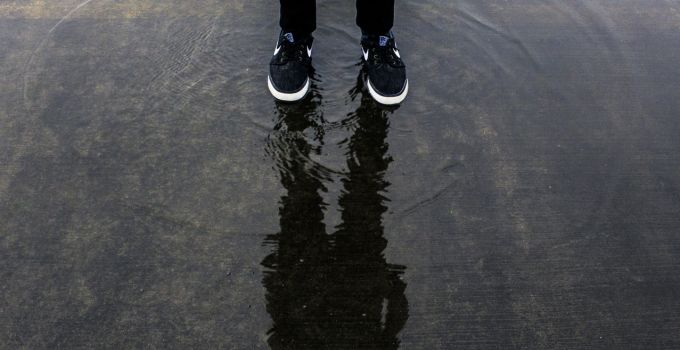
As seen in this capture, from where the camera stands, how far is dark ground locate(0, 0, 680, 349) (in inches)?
71.2

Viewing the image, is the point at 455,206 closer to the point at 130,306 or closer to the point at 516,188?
the point at 516,188

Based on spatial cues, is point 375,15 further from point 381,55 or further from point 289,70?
point 289,70

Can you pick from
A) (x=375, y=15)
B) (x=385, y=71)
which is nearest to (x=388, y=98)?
(x=385, y=71)

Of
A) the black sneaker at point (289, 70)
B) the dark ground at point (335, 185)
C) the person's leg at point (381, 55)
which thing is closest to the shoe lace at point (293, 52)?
the black sneaker at point (289, 70)

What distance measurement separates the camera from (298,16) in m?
2.60

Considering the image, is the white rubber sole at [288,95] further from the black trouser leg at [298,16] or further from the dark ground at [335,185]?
the black trouser leg at [298,16]

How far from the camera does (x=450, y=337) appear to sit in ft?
5.78

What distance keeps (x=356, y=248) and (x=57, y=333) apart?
101 cm

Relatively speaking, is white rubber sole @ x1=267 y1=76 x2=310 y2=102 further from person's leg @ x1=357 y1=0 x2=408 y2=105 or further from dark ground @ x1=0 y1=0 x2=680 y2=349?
person's leg @ x1=357 y1=0 x2=408 y2=105

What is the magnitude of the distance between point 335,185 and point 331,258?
0.35 m

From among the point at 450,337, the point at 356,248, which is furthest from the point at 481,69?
the point at 450,337

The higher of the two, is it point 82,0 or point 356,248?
point 82,0

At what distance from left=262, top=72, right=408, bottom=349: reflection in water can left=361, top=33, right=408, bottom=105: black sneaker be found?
0.16 metres

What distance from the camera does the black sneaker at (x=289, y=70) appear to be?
8.23ft
